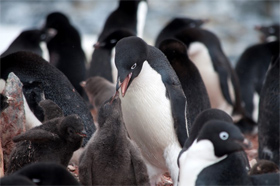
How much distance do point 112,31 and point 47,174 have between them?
5092mm

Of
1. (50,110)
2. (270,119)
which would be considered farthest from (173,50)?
(50,110)

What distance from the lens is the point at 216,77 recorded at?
7.98 m

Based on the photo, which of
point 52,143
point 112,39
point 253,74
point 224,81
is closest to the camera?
point 52,143

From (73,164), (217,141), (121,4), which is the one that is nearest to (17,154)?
(73,164)

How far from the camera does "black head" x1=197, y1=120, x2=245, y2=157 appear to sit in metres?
3.56

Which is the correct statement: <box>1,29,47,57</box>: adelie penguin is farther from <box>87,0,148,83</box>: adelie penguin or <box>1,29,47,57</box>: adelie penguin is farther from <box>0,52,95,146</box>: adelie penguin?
<box>0,52,95,146</box>: adelie penguin

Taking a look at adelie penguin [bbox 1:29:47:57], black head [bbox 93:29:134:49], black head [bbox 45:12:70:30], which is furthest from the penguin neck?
black head [bbox 45:12:70:30]

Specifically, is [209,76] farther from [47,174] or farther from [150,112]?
[47,174]

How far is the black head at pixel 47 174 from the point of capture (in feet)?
10.6

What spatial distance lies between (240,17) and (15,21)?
5.49 m

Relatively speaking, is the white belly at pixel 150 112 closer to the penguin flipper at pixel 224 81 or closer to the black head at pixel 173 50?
the black head at pixel 173 50

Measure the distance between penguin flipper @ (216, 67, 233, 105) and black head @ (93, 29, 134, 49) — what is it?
1.26 m

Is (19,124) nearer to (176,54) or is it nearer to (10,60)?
(10,60)

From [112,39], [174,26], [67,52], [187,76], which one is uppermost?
[174,26]
